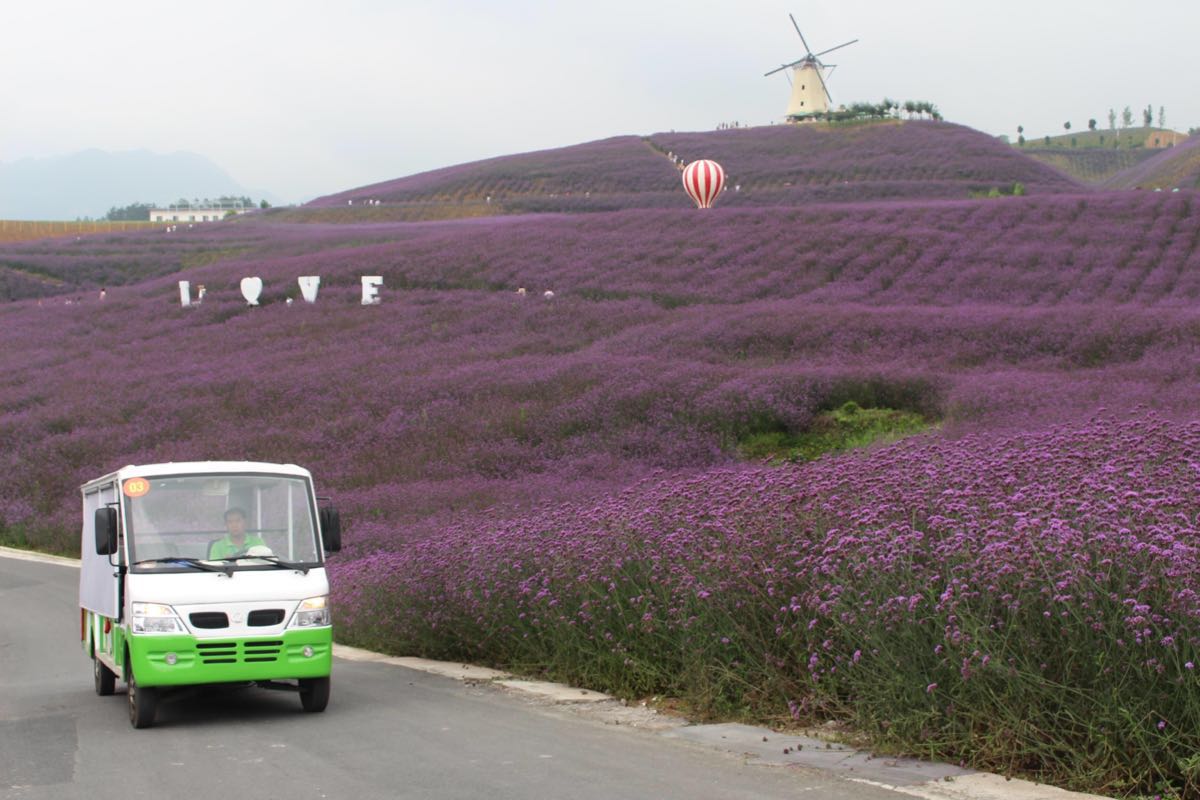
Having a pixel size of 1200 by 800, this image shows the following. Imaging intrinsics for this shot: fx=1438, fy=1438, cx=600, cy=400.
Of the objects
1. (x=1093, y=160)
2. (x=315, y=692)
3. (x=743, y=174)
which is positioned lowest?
(x=315, y=692)

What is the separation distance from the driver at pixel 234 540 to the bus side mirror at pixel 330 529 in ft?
1.74

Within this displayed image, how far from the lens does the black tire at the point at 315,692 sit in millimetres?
12289

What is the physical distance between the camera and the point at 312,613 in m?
12.0

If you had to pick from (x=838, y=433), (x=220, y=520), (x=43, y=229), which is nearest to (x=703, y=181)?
(x=838, y=433)

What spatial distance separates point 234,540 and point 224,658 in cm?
119

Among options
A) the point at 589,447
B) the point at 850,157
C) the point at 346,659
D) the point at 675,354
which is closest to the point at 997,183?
the point at 850,157

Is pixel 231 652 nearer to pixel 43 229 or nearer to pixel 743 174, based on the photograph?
pixel 743 174

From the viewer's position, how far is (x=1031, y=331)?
29.5 metres

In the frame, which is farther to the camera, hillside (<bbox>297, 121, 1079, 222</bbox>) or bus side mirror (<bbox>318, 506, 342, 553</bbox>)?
hillside (<bbox>297, 121, 1079, 222</bbox>)

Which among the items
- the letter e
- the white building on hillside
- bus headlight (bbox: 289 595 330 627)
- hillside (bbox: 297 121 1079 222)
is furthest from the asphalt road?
the white building on hillside

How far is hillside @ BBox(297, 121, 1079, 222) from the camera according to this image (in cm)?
7862

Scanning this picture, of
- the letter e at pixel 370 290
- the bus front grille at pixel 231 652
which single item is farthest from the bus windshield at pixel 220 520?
the letter e at pixel 370 290

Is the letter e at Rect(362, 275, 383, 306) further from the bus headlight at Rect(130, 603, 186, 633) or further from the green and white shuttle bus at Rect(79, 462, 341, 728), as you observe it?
the bus headlight at Rect(130, 603, 186, 633)

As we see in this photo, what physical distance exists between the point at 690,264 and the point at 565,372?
13.3m
